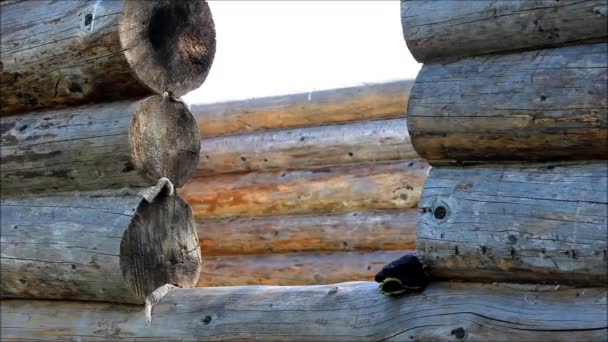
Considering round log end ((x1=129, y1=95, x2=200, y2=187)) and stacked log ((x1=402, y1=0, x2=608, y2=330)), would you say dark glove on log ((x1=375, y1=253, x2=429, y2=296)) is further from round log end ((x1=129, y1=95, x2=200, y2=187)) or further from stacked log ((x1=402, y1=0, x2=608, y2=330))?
round log end ((x1=129, y1=95, x2=200, y2=187))

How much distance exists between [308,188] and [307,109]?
0.76 meters

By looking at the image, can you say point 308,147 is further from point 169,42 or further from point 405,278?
point 405,278

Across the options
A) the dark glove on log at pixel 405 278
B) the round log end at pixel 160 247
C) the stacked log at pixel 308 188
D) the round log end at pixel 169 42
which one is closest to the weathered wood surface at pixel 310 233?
the stacked log at pixel 308 188

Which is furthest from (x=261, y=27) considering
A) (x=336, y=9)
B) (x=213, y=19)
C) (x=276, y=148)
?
(x=213, y=19)

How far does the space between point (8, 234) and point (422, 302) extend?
2.12 meters

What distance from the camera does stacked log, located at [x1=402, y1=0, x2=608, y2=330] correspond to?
304 centimetres

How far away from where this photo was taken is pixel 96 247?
13.2 feet

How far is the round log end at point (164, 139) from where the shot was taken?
13.5ft

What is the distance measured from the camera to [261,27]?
→ 30.0 meters

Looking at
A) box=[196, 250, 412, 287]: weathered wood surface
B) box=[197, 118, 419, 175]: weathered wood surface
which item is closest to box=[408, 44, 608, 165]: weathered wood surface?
box=[196, 250, 412, 287]: weathered wood surface

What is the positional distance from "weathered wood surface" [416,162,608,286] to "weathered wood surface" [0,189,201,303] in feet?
4.44

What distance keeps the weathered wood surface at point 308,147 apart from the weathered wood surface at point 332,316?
11.1 feet

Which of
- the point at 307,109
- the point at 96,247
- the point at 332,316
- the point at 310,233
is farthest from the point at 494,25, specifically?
the point at 307,109

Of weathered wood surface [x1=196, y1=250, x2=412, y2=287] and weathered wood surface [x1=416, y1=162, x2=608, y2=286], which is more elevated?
weathered wood surface [x1=416, y1=162, x2=608, y2=286]
